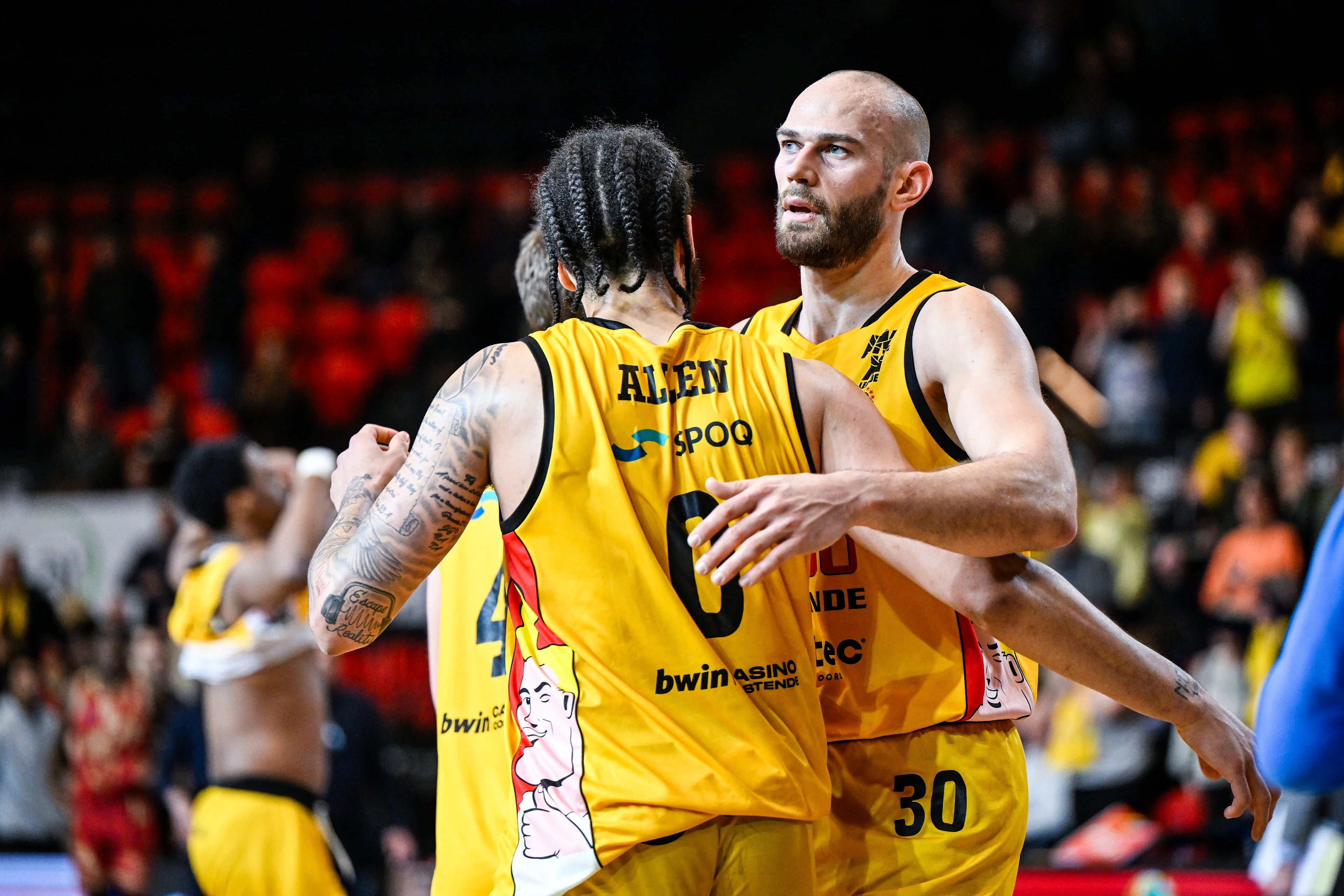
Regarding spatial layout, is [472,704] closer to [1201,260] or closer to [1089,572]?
[1089,572]

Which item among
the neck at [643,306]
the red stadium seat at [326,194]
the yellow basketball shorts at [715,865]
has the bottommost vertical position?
the yellow basketball shorts at [715,865]

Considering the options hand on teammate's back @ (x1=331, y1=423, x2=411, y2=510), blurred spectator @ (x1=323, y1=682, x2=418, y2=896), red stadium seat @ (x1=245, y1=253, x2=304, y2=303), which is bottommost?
blurred spectator @ (x1=323, y1=682, x2=418, y2=896)

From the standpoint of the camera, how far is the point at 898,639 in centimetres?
329

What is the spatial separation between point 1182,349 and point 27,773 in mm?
9825

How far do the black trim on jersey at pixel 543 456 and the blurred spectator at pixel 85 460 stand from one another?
1088cm

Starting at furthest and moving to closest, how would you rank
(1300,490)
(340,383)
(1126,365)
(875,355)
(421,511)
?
(340,383) → (1126,365) → (1300,490) → (875,355) → (421,511)

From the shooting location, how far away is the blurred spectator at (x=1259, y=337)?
10320 millimetres

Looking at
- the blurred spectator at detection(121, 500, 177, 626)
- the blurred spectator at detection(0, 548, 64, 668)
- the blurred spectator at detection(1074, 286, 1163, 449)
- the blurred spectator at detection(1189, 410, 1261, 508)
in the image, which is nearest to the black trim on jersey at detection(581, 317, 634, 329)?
the blurred spectator at detection(1189, 410, 1261, 508)

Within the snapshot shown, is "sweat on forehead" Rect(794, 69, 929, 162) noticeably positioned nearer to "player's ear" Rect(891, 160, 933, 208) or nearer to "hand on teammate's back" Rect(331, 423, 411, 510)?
"player's ear" Rect(891, 160, 933, 208)

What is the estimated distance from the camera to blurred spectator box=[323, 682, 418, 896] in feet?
24.8

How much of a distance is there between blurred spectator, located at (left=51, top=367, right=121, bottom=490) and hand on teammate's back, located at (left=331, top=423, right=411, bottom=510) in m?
10.3

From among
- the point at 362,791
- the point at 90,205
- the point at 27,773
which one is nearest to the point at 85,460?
the point at 27,773

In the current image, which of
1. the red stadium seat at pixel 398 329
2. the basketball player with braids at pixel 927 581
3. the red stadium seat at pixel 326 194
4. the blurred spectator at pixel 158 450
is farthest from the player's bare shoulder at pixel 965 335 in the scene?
the red stadium seat at pixel 326 194

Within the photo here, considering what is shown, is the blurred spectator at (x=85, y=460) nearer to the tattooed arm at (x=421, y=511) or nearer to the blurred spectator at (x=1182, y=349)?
the blurred spectator at (x=1182, y=349)
